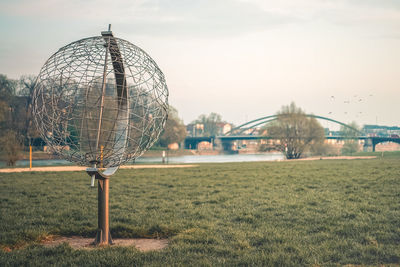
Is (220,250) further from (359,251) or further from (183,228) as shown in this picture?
(359,251)

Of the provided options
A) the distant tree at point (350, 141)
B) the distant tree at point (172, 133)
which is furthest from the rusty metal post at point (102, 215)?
the distant tree at point (350, 141)

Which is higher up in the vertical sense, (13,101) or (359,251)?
(13,101)

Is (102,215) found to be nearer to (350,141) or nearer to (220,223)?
(220,223)

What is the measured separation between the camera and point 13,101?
42906 mm

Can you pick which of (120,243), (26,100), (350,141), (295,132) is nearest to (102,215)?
(120,243)

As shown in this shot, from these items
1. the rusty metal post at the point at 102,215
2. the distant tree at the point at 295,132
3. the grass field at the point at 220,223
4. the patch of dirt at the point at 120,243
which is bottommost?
the patch of dirt at the point at 120,243

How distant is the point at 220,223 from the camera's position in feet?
23.7

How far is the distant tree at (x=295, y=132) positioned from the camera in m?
50.0

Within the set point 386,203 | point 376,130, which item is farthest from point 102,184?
point 376,130

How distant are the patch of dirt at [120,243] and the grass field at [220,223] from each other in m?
0.19

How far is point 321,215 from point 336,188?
14.8 feet

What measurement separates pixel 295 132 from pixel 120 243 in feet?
154

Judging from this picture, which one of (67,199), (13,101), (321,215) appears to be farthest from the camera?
(13,101)

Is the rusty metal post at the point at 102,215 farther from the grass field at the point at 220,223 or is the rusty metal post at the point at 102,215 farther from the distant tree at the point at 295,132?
the distant tree at the point at 295,132
